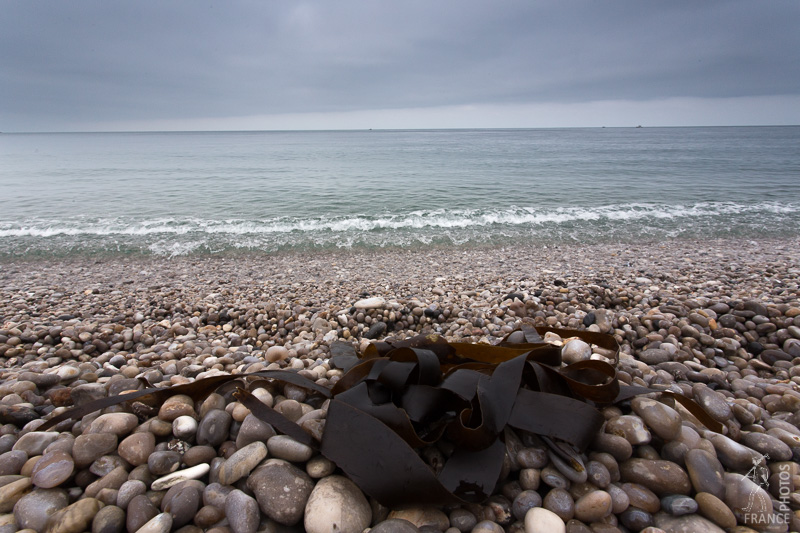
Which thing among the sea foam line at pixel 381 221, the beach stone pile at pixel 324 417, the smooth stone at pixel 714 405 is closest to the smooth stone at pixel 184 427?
the beach stone pile at pixel 324 417

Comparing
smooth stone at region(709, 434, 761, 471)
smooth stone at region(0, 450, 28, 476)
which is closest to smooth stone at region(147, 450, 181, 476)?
smooth stone at region(0, 450, 28, 476)

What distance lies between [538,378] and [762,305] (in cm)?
264

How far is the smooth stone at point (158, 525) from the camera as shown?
122 cm

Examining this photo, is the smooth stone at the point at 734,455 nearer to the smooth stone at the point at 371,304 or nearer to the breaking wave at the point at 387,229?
the smooth stone at the point at 371,304

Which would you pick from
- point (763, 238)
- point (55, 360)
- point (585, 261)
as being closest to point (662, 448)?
point (55, 360)

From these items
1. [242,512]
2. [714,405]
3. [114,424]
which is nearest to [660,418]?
[714,405]

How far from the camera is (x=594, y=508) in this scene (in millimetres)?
1277

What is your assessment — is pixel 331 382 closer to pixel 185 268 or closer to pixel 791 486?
pixel 791 486

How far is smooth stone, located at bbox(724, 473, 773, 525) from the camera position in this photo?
1.27 meters

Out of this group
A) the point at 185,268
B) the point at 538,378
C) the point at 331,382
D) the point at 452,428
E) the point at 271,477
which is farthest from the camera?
the point at 185,268

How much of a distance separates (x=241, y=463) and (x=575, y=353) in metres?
1.70

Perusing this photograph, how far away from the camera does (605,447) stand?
1.49 m

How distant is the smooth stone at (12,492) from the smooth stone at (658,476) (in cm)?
219

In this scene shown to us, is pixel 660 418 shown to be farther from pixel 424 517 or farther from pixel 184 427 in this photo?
pixel 184 427
